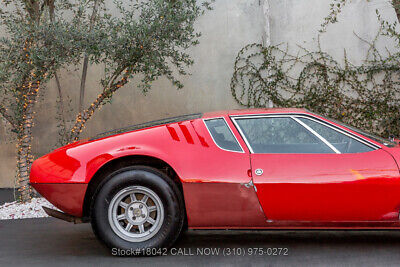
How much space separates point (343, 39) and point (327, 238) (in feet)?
18.5

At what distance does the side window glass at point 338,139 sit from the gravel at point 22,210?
4450mm

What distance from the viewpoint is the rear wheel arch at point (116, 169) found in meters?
5.19

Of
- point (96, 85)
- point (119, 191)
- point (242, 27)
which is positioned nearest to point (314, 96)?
point (242, 27)

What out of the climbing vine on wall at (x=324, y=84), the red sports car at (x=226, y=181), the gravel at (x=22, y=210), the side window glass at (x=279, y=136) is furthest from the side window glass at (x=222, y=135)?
the climbing vine on wall at (x=324, y=84)

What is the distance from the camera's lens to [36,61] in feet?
25.4

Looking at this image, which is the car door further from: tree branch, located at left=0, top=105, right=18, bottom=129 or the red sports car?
tree branch, located at left=0, top=105, right=18, bottom=129

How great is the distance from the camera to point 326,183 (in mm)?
4941

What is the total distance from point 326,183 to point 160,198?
143 cm

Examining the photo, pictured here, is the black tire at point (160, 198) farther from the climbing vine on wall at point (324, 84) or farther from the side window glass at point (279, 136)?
the climbing vine on wall at point (324, 84)

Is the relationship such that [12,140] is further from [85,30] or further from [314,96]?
[314,96]

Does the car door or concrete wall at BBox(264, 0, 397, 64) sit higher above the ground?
concrete wall at BBox(264, 0, 397, 64)

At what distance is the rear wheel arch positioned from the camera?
5.19 m

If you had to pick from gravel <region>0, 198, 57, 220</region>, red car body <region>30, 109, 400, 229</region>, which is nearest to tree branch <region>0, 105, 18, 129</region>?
→ gravel <region>0, 198, 57, 220</region>

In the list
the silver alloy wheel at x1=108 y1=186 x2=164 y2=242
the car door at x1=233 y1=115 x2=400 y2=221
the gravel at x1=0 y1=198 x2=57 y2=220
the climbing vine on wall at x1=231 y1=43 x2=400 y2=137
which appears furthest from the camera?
the climbing vine on wall at x1=231 y1=43 x2=400 y2=137
